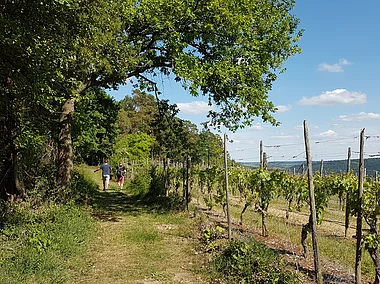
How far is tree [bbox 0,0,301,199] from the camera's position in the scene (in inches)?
255

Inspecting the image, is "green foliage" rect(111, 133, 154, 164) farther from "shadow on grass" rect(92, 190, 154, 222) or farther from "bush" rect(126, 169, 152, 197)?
"shadow on grass" rect(92, 190, 154, 222)

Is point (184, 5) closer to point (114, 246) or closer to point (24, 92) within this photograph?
point (24, 92)

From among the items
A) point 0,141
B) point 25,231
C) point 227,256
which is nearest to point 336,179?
point 227,256

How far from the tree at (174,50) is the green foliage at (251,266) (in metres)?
4.56

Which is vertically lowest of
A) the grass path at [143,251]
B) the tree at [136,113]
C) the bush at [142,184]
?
the grass path at [143,251]

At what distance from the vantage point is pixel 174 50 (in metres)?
10.7

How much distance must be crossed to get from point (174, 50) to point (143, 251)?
6.09m

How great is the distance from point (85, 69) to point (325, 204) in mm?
6706

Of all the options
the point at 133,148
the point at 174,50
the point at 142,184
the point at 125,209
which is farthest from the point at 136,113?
the point at 174,50

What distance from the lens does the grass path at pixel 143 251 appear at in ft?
20.0

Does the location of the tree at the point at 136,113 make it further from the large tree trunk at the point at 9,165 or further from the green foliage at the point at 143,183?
the large tree trunk at the point at 9,165

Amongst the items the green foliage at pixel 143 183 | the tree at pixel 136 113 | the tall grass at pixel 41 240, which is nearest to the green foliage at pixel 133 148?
the tree at pixel 136 113

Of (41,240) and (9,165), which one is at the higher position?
(9,165)

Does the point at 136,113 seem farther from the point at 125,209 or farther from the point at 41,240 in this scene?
the point at 41,240
